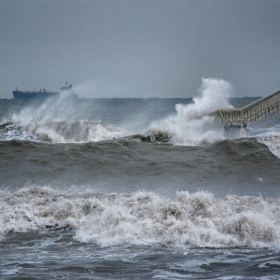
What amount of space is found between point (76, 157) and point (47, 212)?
6.04m

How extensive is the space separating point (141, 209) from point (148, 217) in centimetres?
53

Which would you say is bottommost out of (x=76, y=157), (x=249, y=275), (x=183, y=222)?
(x=249, y=275)

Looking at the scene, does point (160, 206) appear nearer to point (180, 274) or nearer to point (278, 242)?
point (278, 242)

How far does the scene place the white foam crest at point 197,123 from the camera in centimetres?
1978

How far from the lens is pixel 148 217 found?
902 centimetres

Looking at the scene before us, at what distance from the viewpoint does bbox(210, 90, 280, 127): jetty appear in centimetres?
2044

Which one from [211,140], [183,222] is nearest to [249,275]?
[183,222]

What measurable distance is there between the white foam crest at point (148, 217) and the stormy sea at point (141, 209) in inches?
0.8

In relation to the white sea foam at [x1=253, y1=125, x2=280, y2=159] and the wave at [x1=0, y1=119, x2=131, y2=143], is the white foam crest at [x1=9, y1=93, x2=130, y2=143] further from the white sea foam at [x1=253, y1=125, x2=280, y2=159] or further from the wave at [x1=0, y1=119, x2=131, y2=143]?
the white sea foam at [x1=253, y1=125, x2=280, y2=159]

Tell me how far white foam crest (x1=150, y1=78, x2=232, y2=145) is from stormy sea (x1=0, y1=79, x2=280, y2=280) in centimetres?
52

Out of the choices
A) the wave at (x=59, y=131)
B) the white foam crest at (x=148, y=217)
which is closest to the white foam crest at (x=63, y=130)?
the wave at (x=59, y=131)

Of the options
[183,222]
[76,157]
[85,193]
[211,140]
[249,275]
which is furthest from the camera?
[211,140]

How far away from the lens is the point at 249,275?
579 centimetres

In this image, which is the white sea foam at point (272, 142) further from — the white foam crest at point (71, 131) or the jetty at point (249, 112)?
the white foam crest at point (71, 131)
